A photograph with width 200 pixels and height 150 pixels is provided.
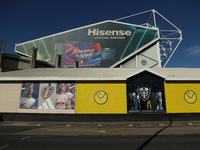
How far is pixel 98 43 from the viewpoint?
32.9 meters

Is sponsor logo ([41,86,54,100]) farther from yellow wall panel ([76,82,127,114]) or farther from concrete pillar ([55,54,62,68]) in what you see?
concrete pillar ([55,54,62,68])

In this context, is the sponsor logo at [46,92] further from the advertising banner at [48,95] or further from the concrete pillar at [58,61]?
the concrete pillar at [58,61]

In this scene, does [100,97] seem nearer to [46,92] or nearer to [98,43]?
[46,92]

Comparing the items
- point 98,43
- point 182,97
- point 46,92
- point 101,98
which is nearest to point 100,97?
point 101,98

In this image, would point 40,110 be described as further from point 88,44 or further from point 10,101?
point 88,44

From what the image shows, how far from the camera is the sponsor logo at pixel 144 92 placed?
48.3 feet

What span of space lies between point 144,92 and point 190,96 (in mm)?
4898

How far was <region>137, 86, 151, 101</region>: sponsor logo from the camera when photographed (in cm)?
1474

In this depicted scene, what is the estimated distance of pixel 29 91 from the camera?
15.1 m

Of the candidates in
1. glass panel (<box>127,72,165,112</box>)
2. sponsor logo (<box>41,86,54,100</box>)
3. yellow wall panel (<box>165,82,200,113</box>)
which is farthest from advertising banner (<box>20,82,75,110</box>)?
yellow wall panel (<box>165,82,200,113</box>)

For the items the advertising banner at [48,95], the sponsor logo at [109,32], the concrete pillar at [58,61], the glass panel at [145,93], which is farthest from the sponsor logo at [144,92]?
the concrete pillar at [58,61]

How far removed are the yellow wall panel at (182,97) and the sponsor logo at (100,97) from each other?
654 cm

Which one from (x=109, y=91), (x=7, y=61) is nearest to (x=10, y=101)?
(x=109, y=91)

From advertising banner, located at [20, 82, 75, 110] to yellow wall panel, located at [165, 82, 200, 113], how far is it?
33.8 ft
